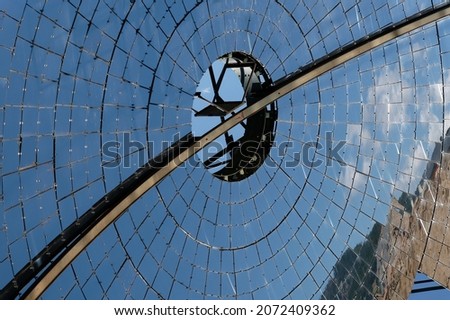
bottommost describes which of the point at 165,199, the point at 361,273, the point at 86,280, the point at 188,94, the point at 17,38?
the point at 361,273

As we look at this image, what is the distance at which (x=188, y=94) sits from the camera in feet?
67.0

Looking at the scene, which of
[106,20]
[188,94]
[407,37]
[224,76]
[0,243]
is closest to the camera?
[0,243]

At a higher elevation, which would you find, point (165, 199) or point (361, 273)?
point (165, 199)

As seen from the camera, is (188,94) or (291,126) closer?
(188,94)

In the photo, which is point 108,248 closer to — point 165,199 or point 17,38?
point 165,199

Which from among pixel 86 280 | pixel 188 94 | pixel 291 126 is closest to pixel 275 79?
pixel 291 126

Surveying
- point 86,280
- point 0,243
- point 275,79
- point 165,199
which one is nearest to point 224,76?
point 275,79

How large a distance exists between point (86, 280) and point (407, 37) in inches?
483

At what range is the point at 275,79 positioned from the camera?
22.9m

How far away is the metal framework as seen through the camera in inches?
646

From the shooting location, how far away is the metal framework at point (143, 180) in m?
16.4

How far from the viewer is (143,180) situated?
19109mm
